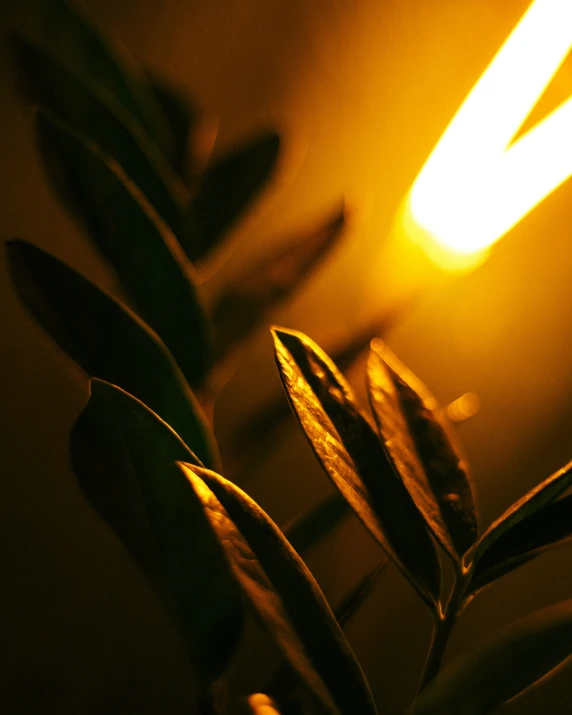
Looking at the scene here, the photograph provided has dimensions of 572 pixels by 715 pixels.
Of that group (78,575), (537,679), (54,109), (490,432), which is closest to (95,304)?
(54,109)

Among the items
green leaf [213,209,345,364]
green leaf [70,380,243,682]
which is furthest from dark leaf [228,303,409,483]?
green leaf [70,380,243,682]

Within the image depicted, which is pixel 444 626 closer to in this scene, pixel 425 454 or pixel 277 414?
pixel 425 454

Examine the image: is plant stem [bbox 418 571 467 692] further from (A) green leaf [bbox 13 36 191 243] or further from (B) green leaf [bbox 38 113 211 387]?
(A) green leaf [bbox 13 36 191 243]

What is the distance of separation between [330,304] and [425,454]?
14.0 inches

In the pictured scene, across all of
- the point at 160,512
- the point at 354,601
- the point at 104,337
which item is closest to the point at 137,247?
the point at 104,337

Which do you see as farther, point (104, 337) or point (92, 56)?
point (92, 56)

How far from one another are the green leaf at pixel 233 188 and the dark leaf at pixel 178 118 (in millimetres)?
33

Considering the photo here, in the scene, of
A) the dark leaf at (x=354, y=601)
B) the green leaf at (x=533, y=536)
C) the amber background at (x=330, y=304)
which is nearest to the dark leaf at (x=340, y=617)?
the dark leaf at (x=354, y=601)

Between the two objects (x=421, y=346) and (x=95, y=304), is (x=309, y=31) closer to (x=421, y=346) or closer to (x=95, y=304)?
(x=421, y=346)

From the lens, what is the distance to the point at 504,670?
227mm

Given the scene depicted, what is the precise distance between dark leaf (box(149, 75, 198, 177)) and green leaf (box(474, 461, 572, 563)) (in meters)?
0.38

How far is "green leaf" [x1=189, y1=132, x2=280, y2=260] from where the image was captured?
1.51ft

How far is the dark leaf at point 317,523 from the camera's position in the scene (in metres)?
0.36

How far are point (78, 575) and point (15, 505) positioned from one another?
97 millimetres
